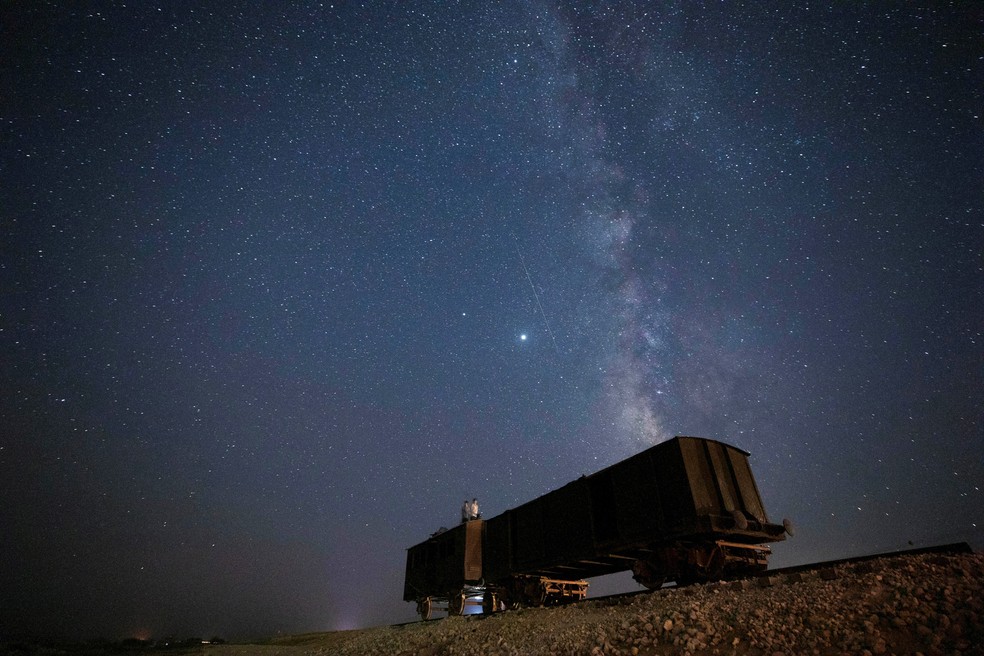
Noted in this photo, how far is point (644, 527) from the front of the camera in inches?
364

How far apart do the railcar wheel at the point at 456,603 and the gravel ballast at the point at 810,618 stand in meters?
9.70

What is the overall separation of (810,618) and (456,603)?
14.9 metres

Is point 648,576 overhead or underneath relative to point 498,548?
underneath

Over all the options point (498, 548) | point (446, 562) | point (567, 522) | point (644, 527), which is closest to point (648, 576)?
point (644, 527)

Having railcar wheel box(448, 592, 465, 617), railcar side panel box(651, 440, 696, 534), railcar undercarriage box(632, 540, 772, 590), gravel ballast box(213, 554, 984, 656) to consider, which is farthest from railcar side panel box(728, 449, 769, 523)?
railcar wheel box(448, 592, 465, 617)

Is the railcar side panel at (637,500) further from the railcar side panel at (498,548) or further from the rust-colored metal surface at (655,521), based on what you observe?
the railcar side panel at (498,548)

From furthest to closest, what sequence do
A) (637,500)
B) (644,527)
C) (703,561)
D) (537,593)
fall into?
1. (537,593)
2. (637,500)
3. (644,527)
4. (703,561)

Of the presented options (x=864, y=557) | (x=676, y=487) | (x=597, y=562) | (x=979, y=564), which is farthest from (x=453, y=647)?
(x=979, y=564)

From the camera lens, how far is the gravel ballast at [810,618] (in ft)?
12.2

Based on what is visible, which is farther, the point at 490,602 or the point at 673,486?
the point at 490,602

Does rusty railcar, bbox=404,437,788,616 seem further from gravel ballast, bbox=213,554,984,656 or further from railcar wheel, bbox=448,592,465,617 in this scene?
railcar wheel, bbox=448,592,465,617

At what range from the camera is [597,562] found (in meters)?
11.2

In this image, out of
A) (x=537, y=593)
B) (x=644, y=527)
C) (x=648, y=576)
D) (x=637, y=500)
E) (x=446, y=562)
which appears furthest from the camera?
(x=446, y=562)

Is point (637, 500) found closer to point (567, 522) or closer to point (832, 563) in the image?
point (567, 522)
